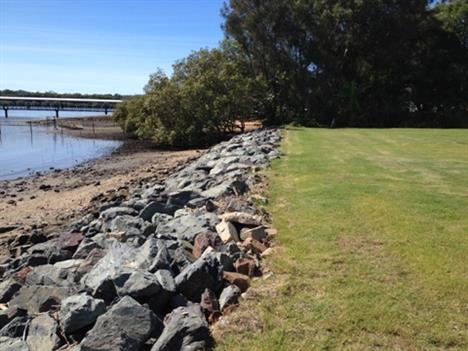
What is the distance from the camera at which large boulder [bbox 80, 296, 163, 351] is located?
334 cm

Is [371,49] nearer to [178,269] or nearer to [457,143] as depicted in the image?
[457,143]

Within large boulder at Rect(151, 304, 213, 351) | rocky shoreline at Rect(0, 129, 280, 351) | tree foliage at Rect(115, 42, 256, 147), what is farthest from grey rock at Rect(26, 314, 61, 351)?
tree foliage at Rect(115, 42, 256, 147)

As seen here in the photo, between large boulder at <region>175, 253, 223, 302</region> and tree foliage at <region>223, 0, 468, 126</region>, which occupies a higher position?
tree foliage at <region>223, 0, 468, 126</region>

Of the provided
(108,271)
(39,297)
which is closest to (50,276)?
(39,297)

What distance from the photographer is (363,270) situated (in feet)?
14.9

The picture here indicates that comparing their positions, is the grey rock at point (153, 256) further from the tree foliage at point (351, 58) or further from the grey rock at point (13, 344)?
the tree foliage at point (351, 58)

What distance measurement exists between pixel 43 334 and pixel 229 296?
1574 mm

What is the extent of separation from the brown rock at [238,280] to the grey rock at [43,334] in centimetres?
157

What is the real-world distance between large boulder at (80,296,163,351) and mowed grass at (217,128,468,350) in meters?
0.58

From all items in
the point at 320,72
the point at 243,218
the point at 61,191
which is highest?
the point at 320,72

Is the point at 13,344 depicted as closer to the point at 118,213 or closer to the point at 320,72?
the point at 118,213

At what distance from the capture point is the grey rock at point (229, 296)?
398 centimetres

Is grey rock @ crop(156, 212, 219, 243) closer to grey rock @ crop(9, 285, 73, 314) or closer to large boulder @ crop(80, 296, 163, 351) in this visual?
grey rock @ crop(9, 285, 73, 314)

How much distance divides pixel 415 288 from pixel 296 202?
3.32 metres
